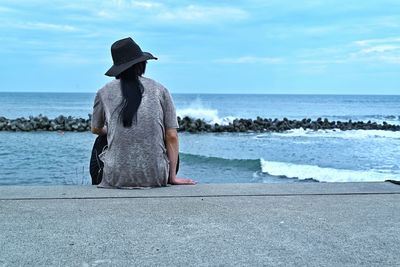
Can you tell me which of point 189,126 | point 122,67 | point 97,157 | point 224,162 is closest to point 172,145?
point 97,157

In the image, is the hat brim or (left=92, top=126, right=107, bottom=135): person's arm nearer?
the hat brim

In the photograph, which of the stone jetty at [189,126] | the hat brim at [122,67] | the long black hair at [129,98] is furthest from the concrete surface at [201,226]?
the stone jetty at [189,126]

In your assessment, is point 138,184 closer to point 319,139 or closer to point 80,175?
point 80,175

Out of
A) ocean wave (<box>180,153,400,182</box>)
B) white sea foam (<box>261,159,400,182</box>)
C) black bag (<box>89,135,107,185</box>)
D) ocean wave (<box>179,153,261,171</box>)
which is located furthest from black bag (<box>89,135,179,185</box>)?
ocean wave (<box>179,153,261,171</box>)

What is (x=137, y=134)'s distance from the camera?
4641 mm

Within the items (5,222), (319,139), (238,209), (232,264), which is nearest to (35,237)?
(5,222)

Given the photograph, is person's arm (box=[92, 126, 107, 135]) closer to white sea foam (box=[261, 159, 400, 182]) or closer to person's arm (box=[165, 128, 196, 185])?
person's arm (box=[165, 128, 196, 185])

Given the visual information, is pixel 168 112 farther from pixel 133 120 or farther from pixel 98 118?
pixel 98 118

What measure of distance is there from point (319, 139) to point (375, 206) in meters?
21.8

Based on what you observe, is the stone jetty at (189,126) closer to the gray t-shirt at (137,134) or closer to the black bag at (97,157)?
the black bag at (97,157)

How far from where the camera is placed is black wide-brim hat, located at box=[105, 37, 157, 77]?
466 cm

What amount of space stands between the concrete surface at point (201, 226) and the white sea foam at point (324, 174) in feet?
26.2

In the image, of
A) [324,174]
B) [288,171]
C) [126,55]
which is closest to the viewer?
[126,55]

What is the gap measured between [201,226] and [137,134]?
1.31 m
